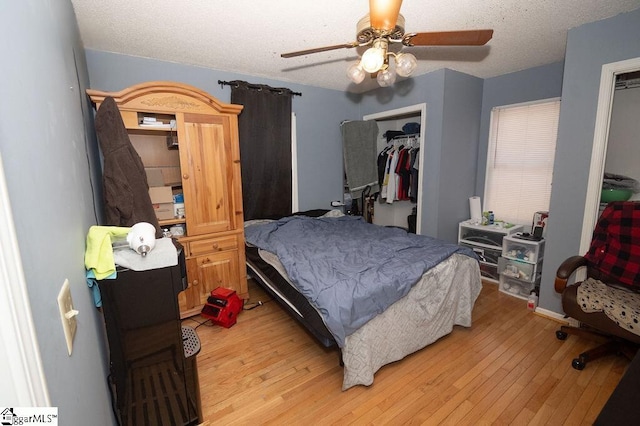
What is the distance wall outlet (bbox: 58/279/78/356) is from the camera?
2.25ft

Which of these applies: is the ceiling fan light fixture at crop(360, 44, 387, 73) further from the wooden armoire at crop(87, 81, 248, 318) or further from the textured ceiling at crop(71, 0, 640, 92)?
the wooden armoire at crop(87, 81, 248, 318)

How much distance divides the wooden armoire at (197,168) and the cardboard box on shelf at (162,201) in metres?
0.07

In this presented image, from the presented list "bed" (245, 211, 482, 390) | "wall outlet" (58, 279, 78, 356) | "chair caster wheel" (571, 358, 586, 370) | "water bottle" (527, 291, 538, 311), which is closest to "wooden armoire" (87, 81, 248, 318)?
"bed" (245, 211, 482, 390)

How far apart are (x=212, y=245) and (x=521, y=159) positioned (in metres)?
3.62

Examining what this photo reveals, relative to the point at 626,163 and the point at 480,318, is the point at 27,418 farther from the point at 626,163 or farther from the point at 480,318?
the point at 626,163

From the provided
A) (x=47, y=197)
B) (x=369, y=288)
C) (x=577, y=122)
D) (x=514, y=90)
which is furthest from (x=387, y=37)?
(x=514, y=90)

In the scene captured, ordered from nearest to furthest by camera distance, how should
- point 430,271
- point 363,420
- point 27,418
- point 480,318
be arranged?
point 27,418
point 363,420
point 430,271
point 480,318

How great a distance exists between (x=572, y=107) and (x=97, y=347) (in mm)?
3532

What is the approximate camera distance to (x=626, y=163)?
2646 millimetres

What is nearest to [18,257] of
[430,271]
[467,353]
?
[430,271]

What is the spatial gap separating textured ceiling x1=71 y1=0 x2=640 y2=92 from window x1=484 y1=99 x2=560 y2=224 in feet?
1.89

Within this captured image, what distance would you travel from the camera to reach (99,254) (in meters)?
1.13

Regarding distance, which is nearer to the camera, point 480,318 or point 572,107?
point 572,107

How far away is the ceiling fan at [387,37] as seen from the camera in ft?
4.44
